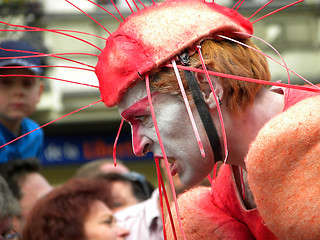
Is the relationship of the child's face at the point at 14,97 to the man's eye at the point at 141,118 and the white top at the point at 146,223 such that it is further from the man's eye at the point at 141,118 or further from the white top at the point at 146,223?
the man's eye at the point at 141,118

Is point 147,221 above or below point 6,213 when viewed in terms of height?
below

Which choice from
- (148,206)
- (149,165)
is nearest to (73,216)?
(148,206)

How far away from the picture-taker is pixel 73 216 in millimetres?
2355

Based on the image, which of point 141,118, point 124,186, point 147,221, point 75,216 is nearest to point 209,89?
point 141,118

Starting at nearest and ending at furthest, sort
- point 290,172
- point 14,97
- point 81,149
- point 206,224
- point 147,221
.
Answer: point 290,172 → point 206,224 → point 147,221 → point 14,97 → point 81,149

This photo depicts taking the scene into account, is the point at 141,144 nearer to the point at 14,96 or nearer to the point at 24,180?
the point at 24,180

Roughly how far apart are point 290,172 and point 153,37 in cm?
46

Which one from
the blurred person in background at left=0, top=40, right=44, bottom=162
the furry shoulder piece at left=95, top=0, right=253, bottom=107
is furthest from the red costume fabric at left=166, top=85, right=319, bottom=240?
the blurred person in background at left=0, top=40, right=44, bottom=162

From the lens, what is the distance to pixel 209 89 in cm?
142

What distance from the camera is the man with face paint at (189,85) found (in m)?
1.38

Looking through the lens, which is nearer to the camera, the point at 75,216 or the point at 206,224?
the point at 206,224

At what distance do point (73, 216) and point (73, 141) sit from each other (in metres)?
5.21

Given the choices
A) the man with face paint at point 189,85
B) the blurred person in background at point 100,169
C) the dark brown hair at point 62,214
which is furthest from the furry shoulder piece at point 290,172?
the blurred person in background at point 100,169

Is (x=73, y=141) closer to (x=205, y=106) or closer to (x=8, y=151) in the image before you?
(x=8, y=151)
